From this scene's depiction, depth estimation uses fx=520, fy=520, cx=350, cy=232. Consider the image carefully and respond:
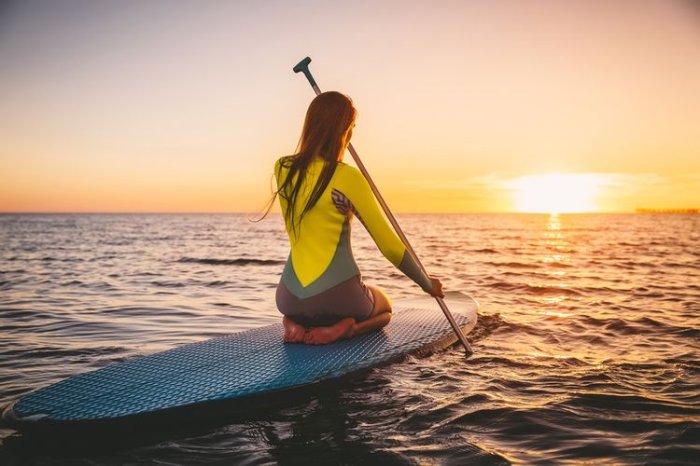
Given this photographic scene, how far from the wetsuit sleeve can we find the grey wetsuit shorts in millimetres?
385

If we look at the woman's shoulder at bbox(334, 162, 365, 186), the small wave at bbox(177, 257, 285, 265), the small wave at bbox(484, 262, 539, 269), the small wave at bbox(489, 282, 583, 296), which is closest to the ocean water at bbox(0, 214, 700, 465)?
the small wave at bbox(489, 282, 583, 296)

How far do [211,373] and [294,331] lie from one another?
79cm

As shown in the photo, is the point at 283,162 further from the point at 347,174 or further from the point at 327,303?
the point at 327,303

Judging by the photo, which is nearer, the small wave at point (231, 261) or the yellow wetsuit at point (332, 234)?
the yellow wetsuit at point (332, 234)

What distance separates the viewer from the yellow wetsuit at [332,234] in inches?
139

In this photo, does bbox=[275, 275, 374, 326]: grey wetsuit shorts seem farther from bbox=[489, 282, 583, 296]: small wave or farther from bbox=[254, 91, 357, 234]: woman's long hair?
bbox=[489, 282, 583, 296]: small wave

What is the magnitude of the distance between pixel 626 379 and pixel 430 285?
1.70 metres

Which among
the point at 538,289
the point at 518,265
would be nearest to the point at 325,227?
the point at 538,289

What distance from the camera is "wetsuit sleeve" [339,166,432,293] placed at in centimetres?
352

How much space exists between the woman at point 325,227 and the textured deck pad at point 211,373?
0.95 feet

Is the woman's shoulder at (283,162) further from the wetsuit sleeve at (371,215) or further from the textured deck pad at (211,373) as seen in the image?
the textured deck pad at (211,373)

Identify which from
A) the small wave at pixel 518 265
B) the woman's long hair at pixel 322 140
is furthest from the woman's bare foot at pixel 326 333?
the small wave at pixel 518 265

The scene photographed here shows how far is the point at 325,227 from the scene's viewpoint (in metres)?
3.65

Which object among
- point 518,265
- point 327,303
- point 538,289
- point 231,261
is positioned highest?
point 327,303
